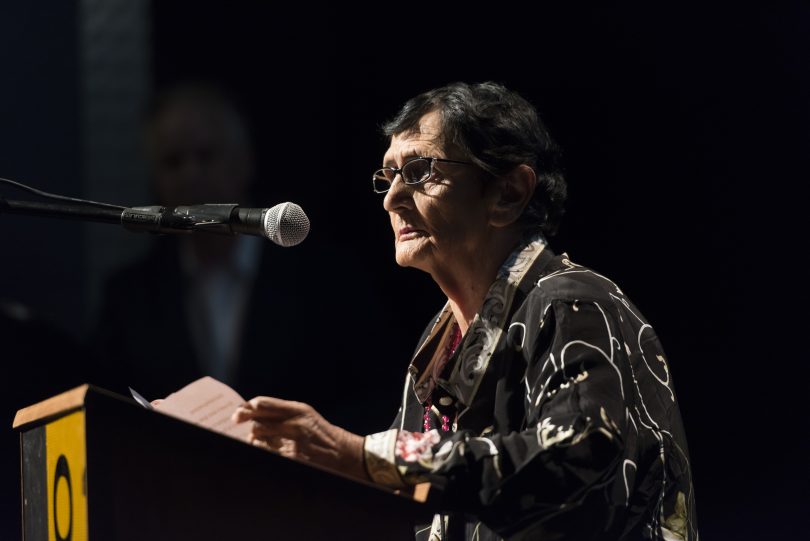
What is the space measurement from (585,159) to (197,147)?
1266 millimetres

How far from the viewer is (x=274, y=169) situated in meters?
3.31

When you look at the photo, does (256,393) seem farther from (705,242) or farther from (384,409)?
(705,242)

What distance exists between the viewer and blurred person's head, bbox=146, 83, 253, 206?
3256 millimetres

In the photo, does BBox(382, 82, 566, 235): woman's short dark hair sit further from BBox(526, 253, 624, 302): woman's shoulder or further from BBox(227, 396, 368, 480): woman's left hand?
BBox(227, 396, 368, 480): woman's left hand

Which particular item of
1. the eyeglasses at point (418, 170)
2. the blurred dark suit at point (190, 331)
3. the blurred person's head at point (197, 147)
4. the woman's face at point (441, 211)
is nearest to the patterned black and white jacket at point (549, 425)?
the woman's face at point (441, 211)

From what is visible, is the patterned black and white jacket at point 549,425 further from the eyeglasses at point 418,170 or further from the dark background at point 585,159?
the dark background at point 585,159

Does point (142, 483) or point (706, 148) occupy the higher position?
point (706, 148)

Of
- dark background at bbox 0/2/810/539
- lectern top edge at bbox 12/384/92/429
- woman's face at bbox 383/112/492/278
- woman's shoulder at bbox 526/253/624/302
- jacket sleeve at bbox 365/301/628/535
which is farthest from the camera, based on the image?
dark background at bbox 0/2/810/539

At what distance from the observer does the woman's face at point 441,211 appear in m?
2.25

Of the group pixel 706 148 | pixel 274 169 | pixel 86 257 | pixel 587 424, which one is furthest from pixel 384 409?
pixel 587 424

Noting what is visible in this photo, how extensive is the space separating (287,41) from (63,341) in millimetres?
1203

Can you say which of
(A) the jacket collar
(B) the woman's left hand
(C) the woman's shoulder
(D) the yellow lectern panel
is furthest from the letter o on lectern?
(C) the woman's shoulder

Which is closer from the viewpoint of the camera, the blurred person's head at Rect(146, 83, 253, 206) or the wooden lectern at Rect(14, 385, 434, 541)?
the wooden lectern at Rect(14, 385, 434, 541)

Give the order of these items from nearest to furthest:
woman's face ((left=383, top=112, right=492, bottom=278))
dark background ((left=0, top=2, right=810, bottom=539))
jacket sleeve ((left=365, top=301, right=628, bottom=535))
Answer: jacket sleeve ((left=365, top=301, right=628, bottom=535))
woman's face ((left=383, top=112, right=492, bottom=278))
dark background ((left=0, top=2, right=810, bottom=539))
